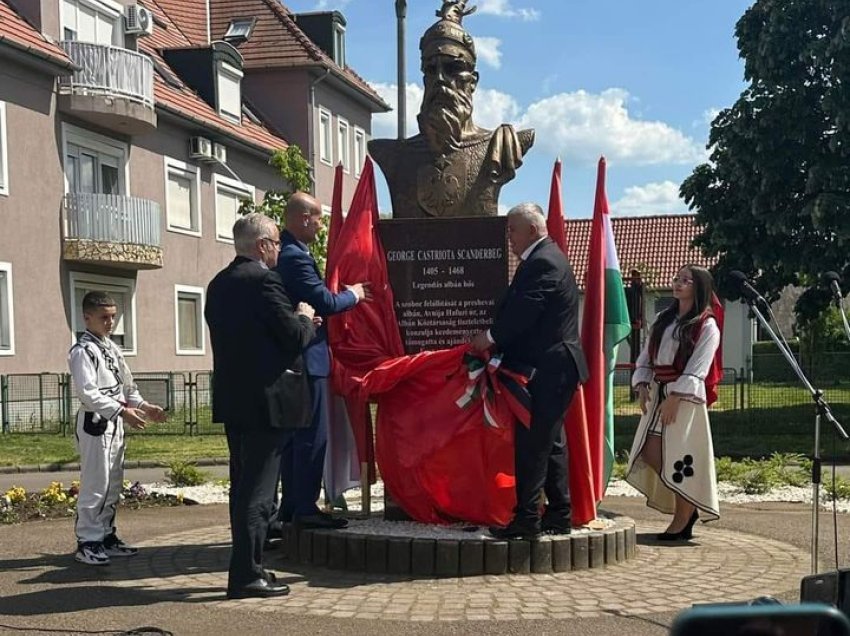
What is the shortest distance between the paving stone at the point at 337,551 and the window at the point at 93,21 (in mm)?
19880

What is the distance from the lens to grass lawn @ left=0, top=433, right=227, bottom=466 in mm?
16625

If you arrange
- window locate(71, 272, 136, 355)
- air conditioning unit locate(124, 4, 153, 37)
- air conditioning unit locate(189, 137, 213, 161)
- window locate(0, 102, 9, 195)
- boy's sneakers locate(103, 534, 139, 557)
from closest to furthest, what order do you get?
1. boy's sneakers locate(103, 534, 139, 557)
2. window locate(0, 102, 9, 195)
3. window locate(71, 272, 136, 355)
4. air conditioning unit locate(124, 4, 153, 37)
5. air conditioning unit locate(189, 137, 213, 161)

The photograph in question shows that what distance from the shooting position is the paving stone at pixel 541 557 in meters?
6.45

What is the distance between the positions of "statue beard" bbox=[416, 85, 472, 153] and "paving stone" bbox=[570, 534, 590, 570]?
2989mm

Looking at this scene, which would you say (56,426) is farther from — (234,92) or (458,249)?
(458,249)

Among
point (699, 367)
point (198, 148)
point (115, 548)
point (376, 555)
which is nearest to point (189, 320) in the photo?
point (198, 148)

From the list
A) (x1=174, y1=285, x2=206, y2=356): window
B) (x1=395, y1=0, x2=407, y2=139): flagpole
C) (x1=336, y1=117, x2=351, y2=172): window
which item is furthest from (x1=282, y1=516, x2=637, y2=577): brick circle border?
(x1=336, y1=117, x2=351, y2=172): window

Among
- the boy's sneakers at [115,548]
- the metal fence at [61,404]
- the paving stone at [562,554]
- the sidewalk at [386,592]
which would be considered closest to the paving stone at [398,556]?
the sidewalk at [386,592]

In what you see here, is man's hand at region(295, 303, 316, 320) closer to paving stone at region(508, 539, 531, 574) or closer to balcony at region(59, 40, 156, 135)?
paving stone at region(508, 539, 531, 574)

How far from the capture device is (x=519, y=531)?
645cm

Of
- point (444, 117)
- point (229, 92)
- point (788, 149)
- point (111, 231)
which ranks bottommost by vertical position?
point (444, 117)

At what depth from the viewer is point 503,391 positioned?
666cm

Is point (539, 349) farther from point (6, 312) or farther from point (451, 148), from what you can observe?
point (6, 312)

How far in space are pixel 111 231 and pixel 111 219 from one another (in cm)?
28
